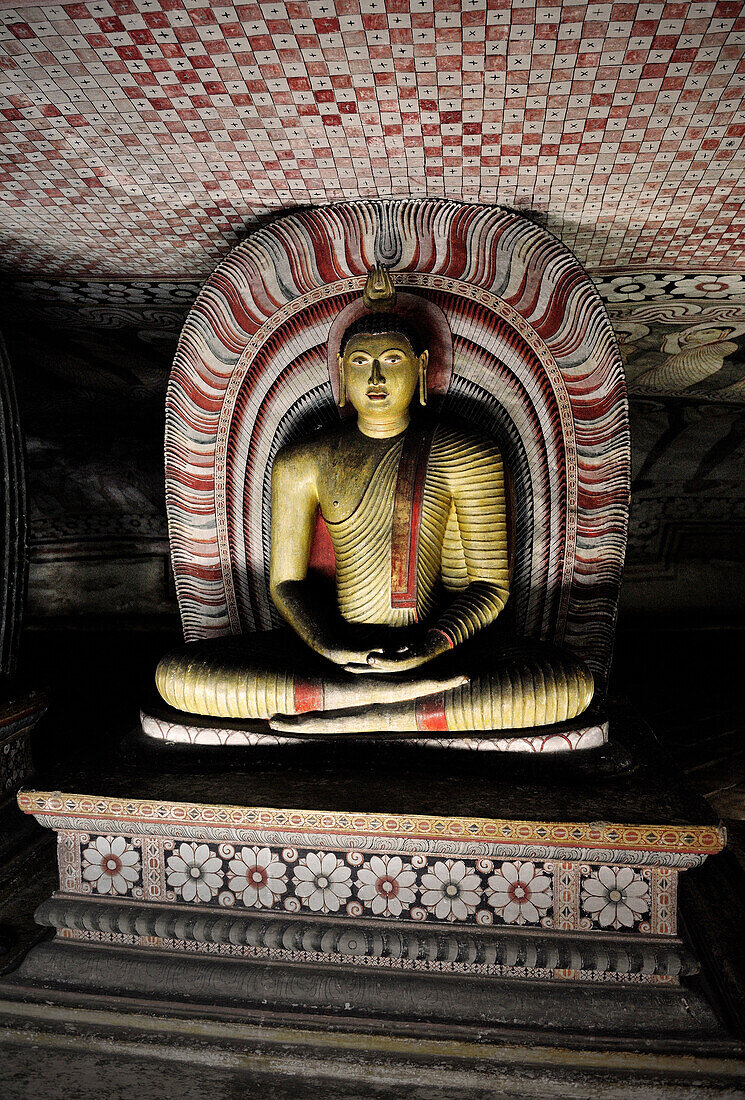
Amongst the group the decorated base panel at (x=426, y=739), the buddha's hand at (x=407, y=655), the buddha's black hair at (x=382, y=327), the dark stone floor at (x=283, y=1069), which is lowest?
the dark stone floor at (x=283, y=1069)

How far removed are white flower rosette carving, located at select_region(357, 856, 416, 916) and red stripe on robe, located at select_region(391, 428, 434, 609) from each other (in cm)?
99

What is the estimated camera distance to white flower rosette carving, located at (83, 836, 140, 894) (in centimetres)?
230

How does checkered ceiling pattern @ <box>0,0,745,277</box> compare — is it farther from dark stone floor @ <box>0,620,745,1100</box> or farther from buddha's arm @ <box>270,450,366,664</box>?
dark stone floor @ <box>0,620,745,1100</box>

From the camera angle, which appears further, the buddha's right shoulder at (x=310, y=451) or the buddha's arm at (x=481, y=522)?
the buddha's right shoulder at (x=310, y=451)

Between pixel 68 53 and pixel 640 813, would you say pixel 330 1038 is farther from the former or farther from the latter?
pixel 68 53

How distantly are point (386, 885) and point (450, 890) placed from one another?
0.18m

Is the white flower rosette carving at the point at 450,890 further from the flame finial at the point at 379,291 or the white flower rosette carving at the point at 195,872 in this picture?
the flame finial at the point at 379,291

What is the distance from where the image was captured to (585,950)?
6.77 feet

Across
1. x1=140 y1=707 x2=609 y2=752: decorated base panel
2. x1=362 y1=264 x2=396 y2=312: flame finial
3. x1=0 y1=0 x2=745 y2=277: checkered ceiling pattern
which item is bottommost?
x1=140 y1=707 x2=609 y2=752: decorated base panel

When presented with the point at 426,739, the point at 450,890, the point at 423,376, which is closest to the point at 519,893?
the point at 450,890

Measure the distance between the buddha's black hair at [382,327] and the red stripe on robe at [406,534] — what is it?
0.51m

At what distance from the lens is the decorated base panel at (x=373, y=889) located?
2053 mm

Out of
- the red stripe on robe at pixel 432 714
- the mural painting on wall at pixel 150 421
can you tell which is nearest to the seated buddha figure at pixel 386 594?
the red stripe on robe at pixel 432 714

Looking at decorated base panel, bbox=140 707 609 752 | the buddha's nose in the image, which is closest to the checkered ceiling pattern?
the buddha's nose
